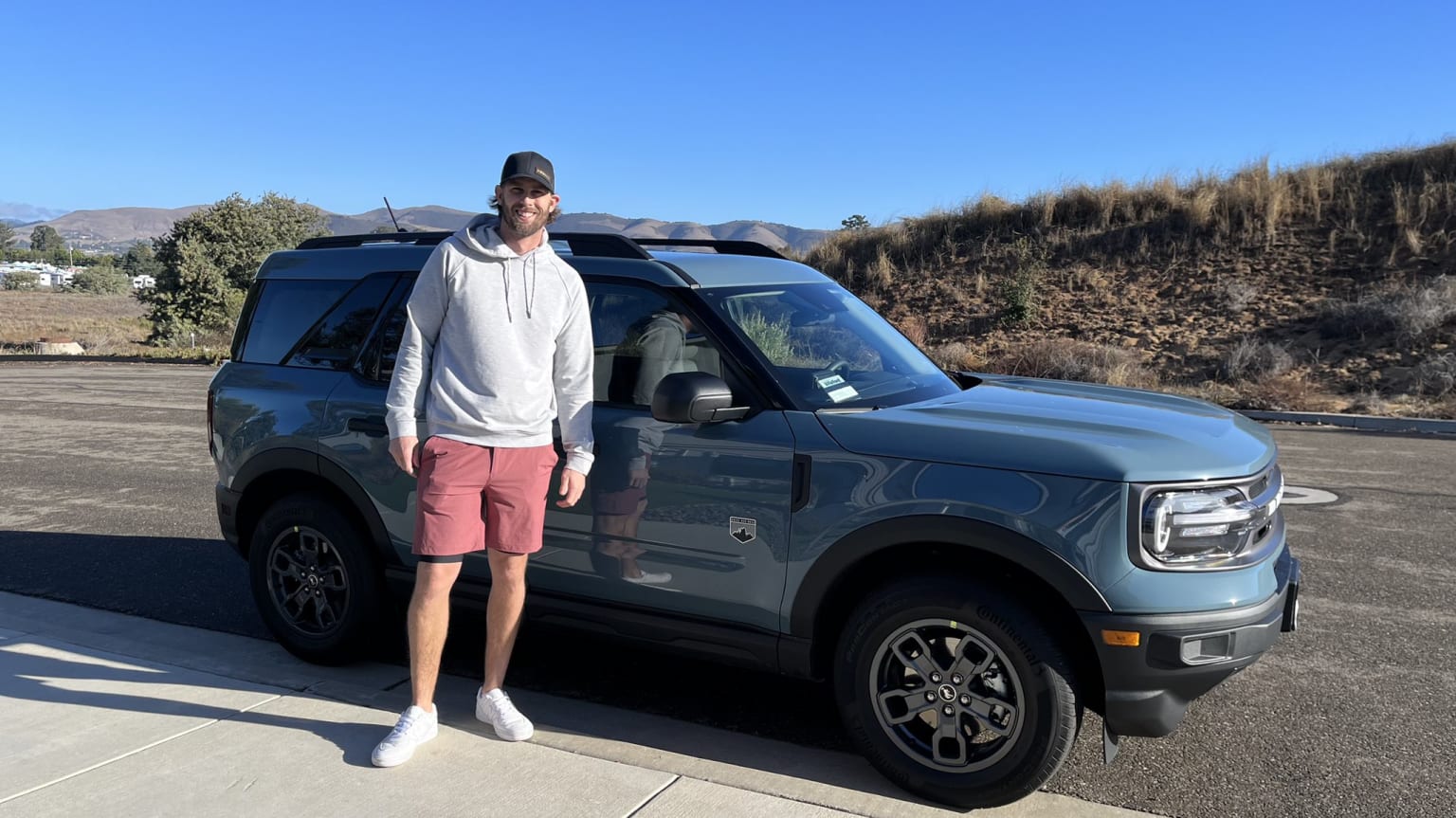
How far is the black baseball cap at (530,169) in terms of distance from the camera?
3.62 metres

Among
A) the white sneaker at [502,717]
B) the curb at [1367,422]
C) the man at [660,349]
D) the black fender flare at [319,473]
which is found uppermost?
the man at [660,349]

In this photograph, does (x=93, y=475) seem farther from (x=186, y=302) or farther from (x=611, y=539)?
(x=186, y=302)

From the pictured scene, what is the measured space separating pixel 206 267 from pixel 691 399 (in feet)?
127

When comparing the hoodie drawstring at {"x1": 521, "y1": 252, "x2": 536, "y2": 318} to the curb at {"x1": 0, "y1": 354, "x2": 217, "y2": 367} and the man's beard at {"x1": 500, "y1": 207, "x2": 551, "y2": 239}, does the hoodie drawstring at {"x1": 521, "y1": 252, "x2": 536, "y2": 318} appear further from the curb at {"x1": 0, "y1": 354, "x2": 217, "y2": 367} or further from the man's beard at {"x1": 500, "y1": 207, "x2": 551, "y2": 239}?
the curb at {"x1": 0, "y1": 354, "x2": 217, "y2": 367}

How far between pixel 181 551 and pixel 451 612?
11.2 ft

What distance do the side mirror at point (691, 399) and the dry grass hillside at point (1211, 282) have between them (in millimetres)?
15947

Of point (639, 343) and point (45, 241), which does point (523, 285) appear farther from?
point (45, 241)

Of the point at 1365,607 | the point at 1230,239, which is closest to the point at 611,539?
the point at 1365,607

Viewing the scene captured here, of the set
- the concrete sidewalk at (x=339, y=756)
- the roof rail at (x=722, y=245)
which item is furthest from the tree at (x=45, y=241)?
the roof rail at (x=722, y=245)

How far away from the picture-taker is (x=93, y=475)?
9906 mm

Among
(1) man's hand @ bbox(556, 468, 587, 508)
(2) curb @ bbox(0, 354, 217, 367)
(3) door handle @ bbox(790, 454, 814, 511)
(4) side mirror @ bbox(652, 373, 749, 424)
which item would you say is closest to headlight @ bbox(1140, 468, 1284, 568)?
(3) door handle @ bbox(790, 454, 814, 511)

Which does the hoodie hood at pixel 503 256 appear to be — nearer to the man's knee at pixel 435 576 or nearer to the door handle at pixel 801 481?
the man's knee at pixel 435 576

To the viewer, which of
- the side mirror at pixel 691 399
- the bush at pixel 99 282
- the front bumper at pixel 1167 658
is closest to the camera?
the front bumper at pixel 1167 658

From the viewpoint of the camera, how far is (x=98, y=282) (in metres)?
86.8
